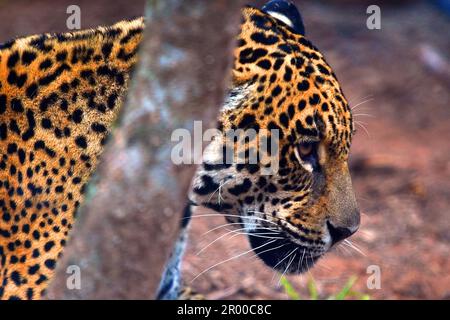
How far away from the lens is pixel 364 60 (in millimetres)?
14695

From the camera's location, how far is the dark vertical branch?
10.8 feet

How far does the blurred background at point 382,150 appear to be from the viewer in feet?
27.6

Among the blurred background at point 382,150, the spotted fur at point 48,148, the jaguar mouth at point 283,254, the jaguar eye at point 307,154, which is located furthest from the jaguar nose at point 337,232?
the spotted fur at point 48,148

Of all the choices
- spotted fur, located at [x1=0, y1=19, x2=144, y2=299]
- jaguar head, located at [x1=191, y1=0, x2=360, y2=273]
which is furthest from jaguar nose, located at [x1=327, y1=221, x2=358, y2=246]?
spotted fur, located at [x1=0, y1=19, x2=144, y2=299]

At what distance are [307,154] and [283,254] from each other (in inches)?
34.2

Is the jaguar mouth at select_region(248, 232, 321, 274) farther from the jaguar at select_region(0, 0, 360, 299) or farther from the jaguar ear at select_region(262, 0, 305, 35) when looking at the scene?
the jaguar ear at select_region(262, 0, 305, 35)

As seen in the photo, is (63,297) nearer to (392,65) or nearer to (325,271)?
(325,271)

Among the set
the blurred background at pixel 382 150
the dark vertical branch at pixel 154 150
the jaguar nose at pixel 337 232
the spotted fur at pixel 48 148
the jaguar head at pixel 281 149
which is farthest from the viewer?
the blurred background at pixel 382 150

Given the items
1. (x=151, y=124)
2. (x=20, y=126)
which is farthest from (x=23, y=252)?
(x=151, y=124)

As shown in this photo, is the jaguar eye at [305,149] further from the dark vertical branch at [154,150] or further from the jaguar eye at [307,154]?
the dark vertical branch at [154,150]

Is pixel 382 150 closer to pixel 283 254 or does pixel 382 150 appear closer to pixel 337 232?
pixel 283 254

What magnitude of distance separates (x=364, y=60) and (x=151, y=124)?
11835 mm

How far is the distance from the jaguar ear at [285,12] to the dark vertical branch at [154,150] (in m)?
2.61
